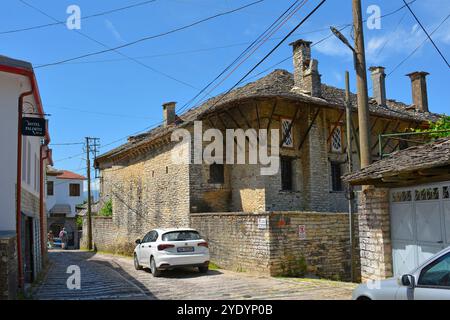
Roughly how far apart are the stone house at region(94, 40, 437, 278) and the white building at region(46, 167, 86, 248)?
28.8m

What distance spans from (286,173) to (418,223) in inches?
429

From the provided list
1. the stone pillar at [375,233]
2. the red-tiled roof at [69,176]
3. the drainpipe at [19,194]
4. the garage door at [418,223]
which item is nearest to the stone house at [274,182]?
the stone pillar at [375,233]

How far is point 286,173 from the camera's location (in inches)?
783

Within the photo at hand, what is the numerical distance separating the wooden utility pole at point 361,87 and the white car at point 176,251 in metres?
5.76

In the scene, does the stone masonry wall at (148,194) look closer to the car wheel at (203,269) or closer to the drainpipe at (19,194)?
the car wheel at (203,269)

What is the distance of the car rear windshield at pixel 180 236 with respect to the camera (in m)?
13.8

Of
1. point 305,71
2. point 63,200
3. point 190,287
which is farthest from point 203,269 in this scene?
point 63,200

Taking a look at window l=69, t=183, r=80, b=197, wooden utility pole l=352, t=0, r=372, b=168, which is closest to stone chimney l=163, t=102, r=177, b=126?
wooden utility pole l=352, t=0, r=372, b=168

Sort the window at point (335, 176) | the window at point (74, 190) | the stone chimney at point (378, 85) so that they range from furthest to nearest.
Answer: the window at point (74, 190)
the stone chimney at point (378, 85)
the window at point (335, 176)

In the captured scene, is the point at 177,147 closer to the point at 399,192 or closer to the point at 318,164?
the point at 318,164

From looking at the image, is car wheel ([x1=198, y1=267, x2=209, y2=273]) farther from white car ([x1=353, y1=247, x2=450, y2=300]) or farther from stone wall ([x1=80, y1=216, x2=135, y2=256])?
stone wall ([x1=80, y1=216, x2=135, y2=256])

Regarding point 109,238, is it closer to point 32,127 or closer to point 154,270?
point 154,270

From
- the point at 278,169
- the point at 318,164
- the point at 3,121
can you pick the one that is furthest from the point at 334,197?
the point at 3,121

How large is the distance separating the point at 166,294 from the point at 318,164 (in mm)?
11620
